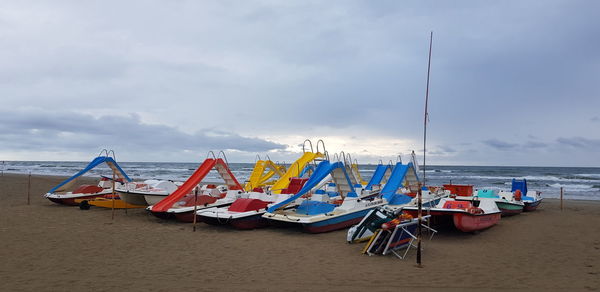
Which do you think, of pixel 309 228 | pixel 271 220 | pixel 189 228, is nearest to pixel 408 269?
pixel 309 228

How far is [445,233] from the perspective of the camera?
43.3 ft

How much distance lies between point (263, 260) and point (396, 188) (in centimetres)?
938

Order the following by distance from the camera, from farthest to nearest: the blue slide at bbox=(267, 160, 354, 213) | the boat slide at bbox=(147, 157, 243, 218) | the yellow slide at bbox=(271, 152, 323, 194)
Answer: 1. the yellow slide at bbox=(271, 152, 323, 194)
2. the boat slide at bbox=(147, 157, 243, 218)
3. the blue slide at bbox=(267, 160, 354, 213)

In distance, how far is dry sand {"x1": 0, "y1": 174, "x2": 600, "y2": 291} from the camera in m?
7.64

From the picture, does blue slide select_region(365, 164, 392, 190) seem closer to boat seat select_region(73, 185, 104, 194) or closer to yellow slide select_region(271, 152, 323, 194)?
yellow slide select_region(271, 152, 323, 194)

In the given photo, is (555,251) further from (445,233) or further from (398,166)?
(398,166)

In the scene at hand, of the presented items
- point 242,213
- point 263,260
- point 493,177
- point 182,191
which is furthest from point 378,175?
point 493,177

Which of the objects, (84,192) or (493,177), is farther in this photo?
(493,177)

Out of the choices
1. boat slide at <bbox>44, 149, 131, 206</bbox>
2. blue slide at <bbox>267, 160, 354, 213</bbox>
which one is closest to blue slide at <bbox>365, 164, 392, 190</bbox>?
blue slide at <bbox>267, 160, 354, 213</bbox>

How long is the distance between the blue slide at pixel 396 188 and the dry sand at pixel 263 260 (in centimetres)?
382

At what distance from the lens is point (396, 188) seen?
17.3 m

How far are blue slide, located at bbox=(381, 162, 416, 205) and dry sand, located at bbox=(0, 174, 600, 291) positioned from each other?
3820 millimetres

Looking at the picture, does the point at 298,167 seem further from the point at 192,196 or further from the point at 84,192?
the point at 84,192

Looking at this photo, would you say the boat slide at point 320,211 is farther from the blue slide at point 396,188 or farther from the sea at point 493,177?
the sea at point 493,177
